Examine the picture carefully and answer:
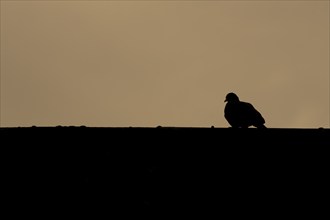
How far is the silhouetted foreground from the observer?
20.1 feet

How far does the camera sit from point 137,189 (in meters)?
6.25

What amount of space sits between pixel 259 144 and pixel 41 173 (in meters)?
2.28

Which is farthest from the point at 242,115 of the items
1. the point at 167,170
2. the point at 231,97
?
the point at 167,170

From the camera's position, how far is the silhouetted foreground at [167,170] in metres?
6.13

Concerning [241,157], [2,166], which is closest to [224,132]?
[241,157]

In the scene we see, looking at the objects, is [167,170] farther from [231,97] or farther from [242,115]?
[231,97]

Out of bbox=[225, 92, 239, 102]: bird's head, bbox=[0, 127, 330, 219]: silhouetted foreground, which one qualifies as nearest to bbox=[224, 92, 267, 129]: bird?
bbox=[225, 92, 239, 102]: bird's head

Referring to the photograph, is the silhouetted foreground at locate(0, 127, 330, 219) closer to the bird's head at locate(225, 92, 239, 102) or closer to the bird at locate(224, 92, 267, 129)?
the bird at locate(224, 92, 267, 129)

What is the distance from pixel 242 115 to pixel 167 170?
5051 mm

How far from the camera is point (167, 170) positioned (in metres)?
6.44

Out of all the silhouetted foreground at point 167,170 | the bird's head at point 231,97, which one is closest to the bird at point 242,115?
the bird's head at point 231,97

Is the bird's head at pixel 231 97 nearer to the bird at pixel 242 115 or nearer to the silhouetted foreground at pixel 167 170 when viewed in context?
the bird at pixel 242 115

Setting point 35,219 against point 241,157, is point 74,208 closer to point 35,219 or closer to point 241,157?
point 35,219

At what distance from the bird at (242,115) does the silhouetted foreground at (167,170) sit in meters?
4.14
